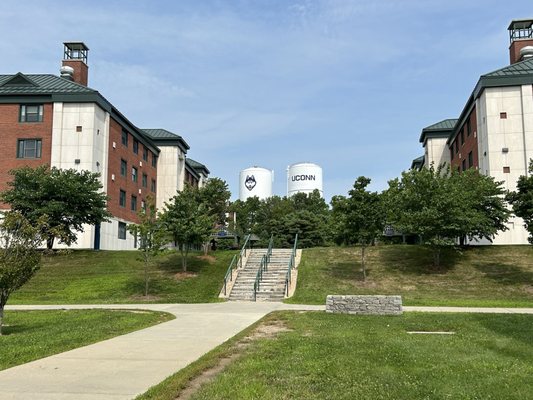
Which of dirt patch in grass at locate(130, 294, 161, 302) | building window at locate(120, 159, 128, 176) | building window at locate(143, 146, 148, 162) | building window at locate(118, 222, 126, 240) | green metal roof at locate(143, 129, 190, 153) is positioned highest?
green metal roof at locate(143, 129, 190, 153)

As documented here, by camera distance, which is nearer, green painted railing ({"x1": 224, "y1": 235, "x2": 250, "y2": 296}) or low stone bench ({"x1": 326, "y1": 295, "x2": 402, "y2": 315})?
low stone bench ({"x1": 326, "y1": 295, "x2": 402, "y2": 315})

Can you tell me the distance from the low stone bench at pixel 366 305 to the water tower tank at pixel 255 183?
75102mm

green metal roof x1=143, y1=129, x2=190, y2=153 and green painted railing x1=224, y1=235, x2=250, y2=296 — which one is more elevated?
green metal roof x1=143, y1=129, x2=190, y2=153

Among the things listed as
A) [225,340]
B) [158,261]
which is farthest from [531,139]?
[225,340]

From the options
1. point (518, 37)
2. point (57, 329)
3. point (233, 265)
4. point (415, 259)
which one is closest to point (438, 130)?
point (518, 37)

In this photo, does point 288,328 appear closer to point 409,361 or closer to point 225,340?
point 225,340

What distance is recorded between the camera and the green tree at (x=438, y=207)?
86.9 ft

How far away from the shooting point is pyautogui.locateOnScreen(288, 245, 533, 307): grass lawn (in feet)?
73.2

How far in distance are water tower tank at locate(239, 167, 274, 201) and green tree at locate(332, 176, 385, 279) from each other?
6494 cm

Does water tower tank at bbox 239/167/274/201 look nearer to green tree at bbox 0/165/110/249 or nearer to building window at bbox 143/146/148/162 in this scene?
building window at bbox 143/146/148/162

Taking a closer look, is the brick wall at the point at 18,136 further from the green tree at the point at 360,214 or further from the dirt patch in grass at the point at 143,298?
the green tree at the point at 360,214

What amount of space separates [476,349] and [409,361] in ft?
6.31

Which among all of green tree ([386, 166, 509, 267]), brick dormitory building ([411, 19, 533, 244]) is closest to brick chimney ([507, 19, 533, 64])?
brick dormitory building ([411, 19, 533, 244])

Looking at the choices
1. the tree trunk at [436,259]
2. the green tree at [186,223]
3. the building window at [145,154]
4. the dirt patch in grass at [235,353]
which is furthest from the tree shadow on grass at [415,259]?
the building window at [145,154]
